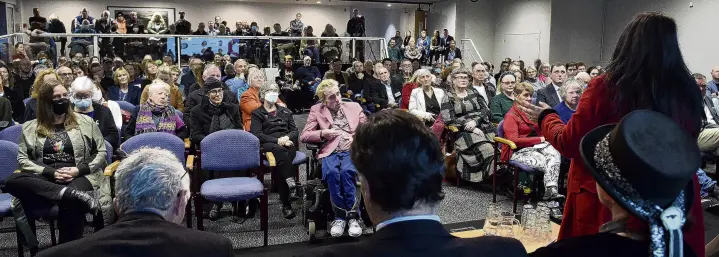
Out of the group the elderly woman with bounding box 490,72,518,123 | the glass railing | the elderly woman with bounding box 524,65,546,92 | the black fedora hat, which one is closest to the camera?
the black fedora hat

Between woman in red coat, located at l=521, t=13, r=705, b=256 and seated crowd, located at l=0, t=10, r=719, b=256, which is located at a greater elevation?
woman in red coat, located at l=521, t=13, r=705, b=256

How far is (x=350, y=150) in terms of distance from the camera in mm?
1306

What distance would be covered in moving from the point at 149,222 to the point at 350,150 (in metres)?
0.56

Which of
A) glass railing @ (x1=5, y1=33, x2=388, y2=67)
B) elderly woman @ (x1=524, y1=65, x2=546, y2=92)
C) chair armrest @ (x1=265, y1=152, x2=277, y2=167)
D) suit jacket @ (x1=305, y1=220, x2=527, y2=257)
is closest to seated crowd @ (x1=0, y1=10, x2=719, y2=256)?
suit jacket @ (x1=305, y1=220, x2=527, y2=257)

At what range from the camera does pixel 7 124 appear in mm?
5000

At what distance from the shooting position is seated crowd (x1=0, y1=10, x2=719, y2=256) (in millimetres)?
1135

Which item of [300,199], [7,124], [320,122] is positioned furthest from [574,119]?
[7,124]

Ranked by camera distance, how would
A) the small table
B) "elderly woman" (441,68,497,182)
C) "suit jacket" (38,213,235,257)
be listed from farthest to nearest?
1. "elderly woman" (441,68,497,182)
2. the small table
3. "suit jacket" (38,213,235,257)

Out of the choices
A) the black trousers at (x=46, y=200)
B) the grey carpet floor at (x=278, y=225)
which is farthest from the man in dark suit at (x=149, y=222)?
the grey carpet floor at (x=278, y=225)

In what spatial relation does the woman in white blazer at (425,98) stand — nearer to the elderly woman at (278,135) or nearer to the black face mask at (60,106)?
the elderly woman at (278,135)

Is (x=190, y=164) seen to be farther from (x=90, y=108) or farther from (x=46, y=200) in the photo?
(x=90, y=108)

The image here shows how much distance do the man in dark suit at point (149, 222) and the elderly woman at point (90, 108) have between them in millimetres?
3118

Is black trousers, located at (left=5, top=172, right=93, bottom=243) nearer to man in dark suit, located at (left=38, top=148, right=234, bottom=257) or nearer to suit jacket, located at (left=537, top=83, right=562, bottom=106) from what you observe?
man in dark suit, located at (left=38, top=148, right=234, bottom=257)

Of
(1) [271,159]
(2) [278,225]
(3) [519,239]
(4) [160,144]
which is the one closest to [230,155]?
(1) [271,159]
